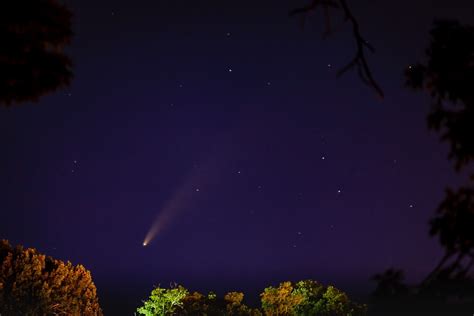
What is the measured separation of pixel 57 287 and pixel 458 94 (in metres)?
48.3

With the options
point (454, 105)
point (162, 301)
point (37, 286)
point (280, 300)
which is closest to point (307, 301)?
point (280, 300)

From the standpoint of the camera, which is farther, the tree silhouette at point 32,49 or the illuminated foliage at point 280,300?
the illuminated foliage at point 280,300

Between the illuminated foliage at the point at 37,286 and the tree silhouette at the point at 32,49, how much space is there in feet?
149

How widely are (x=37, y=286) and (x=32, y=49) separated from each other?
155 feet

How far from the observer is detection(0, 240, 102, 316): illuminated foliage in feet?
155

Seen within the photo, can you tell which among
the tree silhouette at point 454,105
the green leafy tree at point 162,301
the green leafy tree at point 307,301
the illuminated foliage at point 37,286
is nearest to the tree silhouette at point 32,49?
the tree silhouette at point 454,105

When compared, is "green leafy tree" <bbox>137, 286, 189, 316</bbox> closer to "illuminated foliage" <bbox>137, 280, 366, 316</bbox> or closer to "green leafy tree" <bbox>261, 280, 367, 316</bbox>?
"illuminated foliage" <bbox>137, 280, 366, 316</bbox>

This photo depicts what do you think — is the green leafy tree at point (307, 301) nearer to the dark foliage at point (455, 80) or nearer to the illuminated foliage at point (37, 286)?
the illuminated foliage at point (37, 286)

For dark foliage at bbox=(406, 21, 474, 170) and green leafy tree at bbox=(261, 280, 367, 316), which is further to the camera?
green leafy tree at bbox=(261, 280, 367, 316)

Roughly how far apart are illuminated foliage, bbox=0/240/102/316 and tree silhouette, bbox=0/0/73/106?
149 feet

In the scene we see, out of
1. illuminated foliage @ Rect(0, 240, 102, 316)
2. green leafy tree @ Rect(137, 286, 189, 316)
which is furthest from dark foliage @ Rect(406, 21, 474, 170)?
green leafy tree @ Rect(137, 286, 189, 316)

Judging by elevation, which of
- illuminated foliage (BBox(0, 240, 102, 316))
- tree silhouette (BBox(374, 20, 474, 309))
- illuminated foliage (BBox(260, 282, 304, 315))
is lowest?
tree silhouette (BBox(374, 20, 474, 309))

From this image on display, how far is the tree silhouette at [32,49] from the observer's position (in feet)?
15.0

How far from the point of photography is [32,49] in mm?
4719
